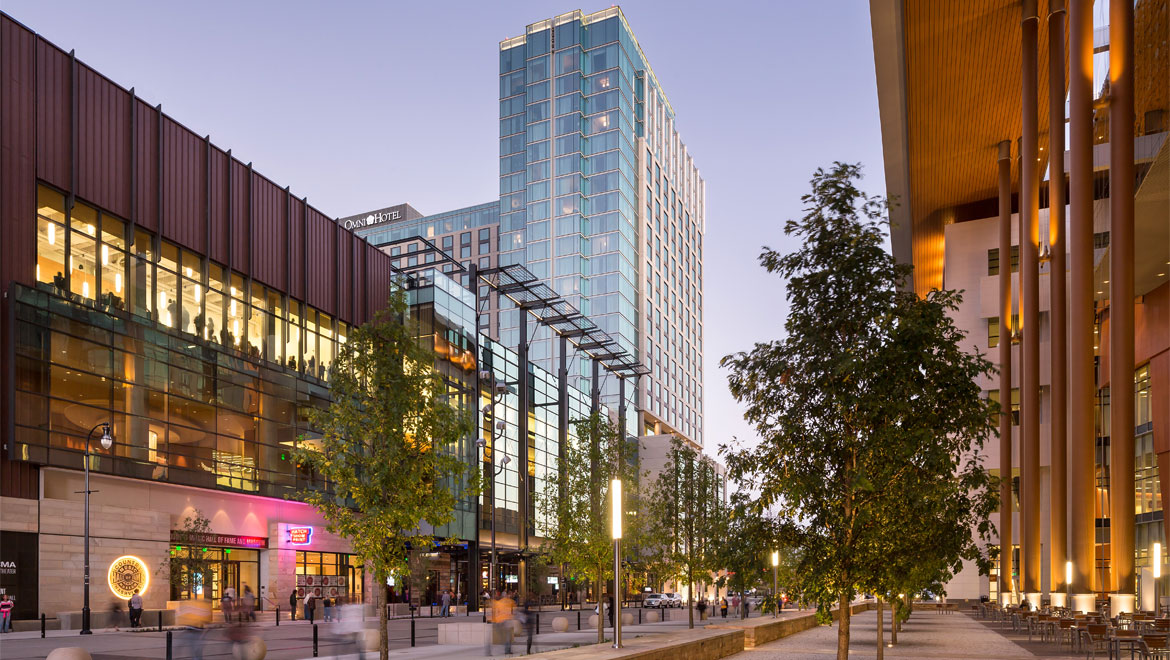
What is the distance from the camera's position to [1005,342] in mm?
54781

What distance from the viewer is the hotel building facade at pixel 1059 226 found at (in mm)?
30578

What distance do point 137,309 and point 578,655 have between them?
31.8 m

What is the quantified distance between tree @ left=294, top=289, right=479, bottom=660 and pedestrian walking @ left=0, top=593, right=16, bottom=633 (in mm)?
20236

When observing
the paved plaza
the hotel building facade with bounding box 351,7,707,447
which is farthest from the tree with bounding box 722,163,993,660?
the hotel building facade with bounding box 351,7,707,447

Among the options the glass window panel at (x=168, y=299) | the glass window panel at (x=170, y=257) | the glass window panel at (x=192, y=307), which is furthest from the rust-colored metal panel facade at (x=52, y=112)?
the glass window panel at (x=192, y=307)

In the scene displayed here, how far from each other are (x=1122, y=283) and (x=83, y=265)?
124 ft

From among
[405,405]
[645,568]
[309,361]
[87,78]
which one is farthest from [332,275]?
[405,405]

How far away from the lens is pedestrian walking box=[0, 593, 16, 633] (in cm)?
3288

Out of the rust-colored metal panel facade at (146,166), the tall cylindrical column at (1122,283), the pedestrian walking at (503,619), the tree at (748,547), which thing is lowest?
the pedestrian walking at (503,619)

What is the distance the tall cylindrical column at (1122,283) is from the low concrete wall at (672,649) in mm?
13875

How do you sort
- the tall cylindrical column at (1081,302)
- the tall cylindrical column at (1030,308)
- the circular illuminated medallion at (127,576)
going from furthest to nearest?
the tall cylindrical column at (1030,308) → the circular illuminated medallion at (127,576) → the tall cylindrical column at (1081,302)

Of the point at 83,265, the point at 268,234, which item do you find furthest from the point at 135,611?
the point at 268,234

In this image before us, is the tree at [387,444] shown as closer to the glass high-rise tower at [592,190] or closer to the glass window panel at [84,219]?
the glass window panel at [84,219]

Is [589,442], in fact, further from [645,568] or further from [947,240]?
[947,240]
